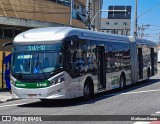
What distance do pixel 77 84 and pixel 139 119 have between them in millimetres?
4981

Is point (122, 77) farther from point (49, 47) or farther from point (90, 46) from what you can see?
point (49, 47)

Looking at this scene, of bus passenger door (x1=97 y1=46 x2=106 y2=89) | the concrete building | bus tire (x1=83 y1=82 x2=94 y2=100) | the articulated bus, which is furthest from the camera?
the concrete building

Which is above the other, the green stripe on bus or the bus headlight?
the bus headlight

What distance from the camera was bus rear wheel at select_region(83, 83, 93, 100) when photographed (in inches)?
680

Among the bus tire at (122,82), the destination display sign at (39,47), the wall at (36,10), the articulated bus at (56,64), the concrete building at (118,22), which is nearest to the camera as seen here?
the articulated bus at (56,64)

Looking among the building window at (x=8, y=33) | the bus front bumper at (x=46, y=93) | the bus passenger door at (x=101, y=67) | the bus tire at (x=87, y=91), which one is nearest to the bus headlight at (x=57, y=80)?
the bus front bumper at (x=46, y=93)

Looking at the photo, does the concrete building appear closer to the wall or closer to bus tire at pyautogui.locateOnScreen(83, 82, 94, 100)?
the wall

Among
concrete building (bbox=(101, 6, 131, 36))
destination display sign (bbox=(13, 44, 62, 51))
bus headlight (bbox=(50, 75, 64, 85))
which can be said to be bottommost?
bus headlight (bbox=(50, 75, 64, 85))

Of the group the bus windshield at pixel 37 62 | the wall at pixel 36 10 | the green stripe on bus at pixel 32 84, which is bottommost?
the green stripe on bus at pixel 32 84

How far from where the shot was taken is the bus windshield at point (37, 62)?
15.5 meters

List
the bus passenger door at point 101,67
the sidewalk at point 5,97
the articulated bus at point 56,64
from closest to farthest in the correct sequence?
the articulated bus at point 56,64 < the bus passenger door at point 101,67 < the sidewalk at point 5,97

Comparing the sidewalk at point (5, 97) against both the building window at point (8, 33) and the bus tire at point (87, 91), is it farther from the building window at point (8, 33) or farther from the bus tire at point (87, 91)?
the building window at point (8, 33)

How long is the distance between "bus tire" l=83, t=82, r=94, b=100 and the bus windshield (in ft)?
7.28

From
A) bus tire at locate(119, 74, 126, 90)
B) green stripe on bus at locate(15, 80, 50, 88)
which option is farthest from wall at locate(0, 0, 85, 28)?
green stripe on bus at locate(15, 80, 50, 88)
